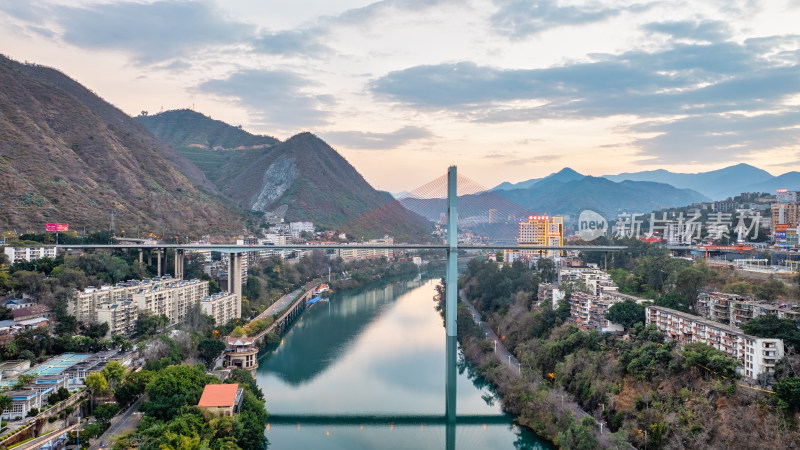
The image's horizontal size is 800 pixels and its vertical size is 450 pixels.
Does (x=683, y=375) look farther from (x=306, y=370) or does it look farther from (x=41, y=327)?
(x=41, y=327)

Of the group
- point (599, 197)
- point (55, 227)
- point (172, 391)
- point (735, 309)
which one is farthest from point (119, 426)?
point (599, 197)

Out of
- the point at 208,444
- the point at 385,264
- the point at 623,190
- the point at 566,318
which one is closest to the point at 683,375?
the point at 566,318

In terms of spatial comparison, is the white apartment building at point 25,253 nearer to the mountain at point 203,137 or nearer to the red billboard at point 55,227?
the red billboard at point 55,227

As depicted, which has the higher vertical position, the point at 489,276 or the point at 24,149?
the point at 24,149

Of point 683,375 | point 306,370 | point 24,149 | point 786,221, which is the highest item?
point 24,149

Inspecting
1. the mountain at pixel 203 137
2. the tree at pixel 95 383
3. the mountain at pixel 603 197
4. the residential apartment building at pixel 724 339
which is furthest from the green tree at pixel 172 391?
the mountain at pixel 603 197

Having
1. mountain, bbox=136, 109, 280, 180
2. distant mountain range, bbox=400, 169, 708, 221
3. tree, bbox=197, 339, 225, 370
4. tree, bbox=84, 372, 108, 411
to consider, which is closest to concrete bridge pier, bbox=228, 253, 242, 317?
tree, bbox=197, 339, 225, 370

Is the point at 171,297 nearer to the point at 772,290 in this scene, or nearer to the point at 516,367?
the point at 516,367
